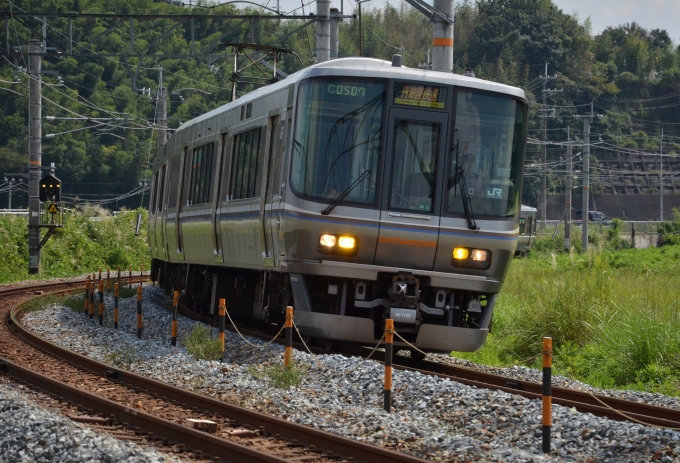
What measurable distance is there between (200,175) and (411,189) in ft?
19.5

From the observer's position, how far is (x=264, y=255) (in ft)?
44.4

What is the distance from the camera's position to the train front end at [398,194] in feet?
40.1

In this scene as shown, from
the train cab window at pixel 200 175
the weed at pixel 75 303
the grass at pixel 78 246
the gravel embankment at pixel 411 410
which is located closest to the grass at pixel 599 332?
the gravel embankment at pixel 411 410

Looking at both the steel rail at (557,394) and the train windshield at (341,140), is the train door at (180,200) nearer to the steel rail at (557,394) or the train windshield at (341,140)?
the steel rail at (557,394)

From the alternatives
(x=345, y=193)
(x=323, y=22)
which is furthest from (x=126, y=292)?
(x=345, y=193)

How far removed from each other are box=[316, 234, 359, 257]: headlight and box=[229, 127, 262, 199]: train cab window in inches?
80.2

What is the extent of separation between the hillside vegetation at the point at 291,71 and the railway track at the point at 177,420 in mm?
45326

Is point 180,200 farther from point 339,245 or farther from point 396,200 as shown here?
point 396,200

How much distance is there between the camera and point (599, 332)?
14430 millimetres

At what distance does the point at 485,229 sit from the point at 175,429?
5342 millimetres

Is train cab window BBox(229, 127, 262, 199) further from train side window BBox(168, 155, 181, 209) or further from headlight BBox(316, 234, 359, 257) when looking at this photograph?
train side window BBox(168, 155, 181, 209)

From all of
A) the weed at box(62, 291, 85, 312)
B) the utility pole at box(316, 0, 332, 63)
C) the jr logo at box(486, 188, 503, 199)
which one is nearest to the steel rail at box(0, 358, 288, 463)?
the jr logo at box(486, 188, 503, 199)

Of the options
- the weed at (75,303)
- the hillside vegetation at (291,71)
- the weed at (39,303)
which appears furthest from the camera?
the hillside vegetation at (291,71)

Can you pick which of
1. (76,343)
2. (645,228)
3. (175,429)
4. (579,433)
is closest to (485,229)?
(579,433)
